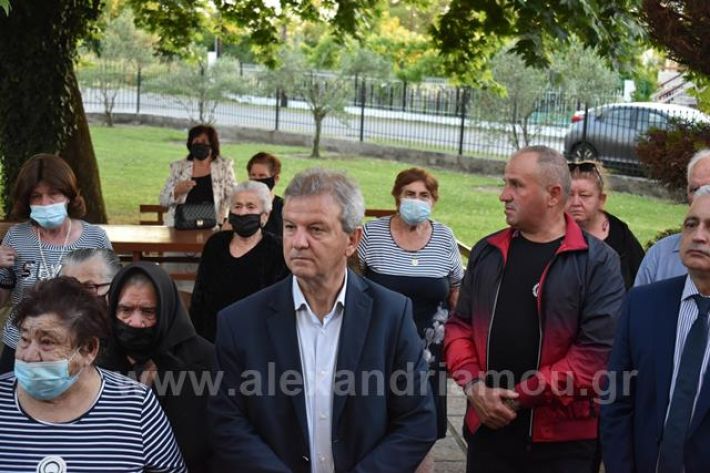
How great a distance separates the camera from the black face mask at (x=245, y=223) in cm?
632

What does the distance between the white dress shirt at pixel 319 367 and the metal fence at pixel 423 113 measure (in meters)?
16.3

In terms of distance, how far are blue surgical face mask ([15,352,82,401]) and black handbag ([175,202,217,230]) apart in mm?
6064

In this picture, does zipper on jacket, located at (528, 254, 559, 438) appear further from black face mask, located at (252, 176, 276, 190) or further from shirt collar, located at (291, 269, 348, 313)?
black face mask, located at (252, 176, 276, 190)

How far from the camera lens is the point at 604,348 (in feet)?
14.7

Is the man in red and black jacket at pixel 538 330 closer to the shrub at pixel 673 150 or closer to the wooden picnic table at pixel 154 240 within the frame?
the shrub at pixel 673 150

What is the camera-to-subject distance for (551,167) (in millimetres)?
4582

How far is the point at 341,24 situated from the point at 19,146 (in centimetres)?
420

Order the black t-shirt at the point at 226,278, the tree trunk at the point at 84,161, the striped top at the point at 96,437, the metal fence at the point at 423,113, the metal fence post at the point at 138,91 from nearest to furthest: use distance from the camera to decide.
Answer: the striped top at the point at 96,437
the black t-shirt at the point at 226,278
the tree trunk at the point at 84,161
the metal fence at the point at 423,113
the metal fence post at the point at 138,91

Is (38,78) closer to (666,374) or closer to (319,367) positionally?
(319,367)

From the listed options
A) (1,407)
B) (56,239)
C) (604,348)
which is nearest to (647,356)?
(604,348)

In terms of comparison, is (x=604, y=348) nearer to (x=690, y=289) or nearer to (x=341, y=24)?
(x=690, y=289)

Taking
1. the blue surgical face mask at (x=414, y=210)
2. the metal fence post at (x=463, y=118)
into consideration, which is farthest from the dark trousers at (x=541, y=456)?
the metal fence post at (x=463, y=118)

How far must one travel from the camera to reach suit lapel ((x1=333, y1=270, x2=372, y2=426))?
369cm

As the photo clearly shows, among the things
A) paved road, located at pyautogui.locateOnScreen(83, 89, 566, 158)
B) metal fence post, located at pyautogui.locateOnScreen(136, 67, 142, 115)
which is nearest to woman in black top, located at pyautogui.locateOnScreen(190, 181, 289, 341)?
paved road, located at pyautogui.locateOnScreen(83, 89, 566, 158)
